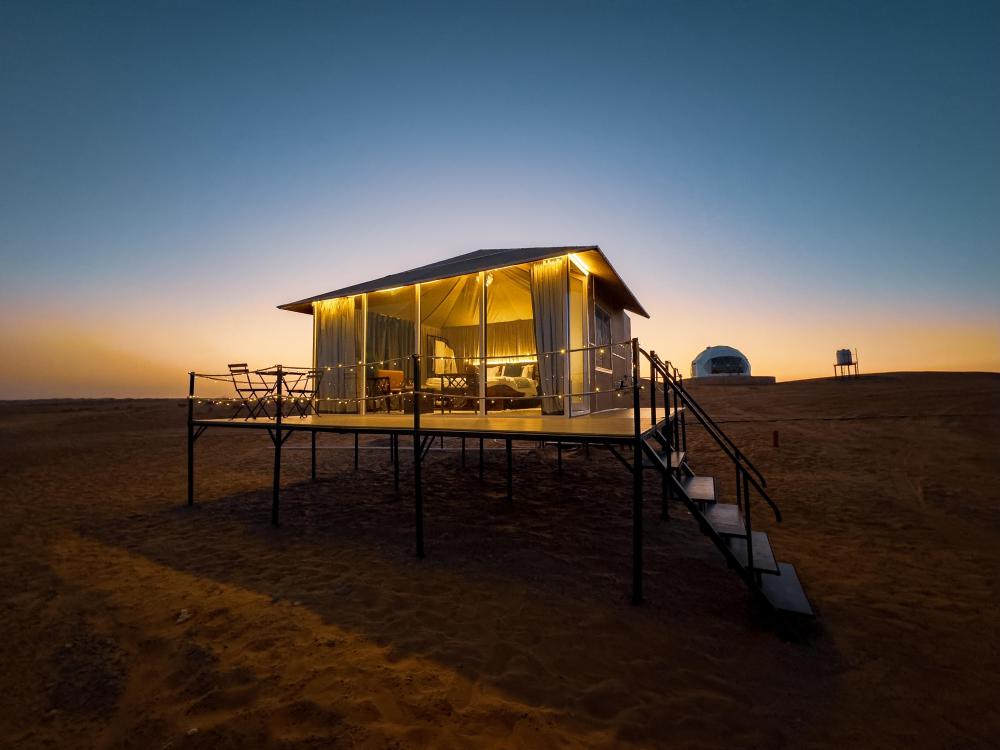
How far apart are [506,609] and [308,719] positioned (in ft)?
6.43

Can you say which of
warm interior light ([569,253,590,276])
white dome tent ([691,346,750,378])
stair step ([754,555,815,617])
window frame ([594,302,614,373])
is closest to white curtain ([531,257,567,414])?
warm interior light ([569,253,590,276])

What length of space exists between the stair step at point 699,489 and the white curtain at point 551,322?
3.08 metres

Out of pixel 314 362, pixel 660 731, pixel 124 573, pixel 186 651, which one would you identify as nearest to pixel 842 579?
pixel 660 731

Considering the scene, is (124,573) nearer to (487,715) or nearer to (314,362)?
(487,715)

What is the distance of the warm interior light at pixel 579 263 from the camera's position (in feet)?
28.3

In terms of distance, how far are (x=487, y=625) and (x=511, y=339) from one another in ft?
38.2

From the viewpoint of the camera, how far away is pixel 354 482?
10.4 meters

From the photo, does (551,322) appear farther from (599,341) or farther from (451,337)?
(451,337)

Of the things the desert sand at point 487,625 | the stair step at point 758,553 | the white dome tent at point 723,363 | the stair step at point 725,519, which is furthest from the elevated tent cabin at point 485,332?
the white dome tent at point 723,363

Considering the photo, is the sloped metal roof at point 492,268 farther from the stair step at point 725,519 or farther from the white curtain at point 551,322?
the stair step at point 725,519

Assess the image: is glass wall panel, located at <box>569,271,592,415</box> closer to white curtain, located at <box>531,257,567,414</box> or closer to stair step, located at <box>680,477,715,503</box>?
white curtain, located at <box>531,257,567,414</box>

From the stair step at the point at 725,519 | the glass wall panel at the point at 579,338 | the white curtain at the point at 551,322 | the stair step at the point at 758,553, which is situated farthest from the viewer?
the glass wall panel at the point at 579,338

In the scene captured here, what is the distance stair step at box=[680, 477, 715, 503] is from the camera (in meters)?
5.07

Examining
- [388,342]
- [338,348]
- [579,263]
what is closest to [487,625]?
[579,263]
